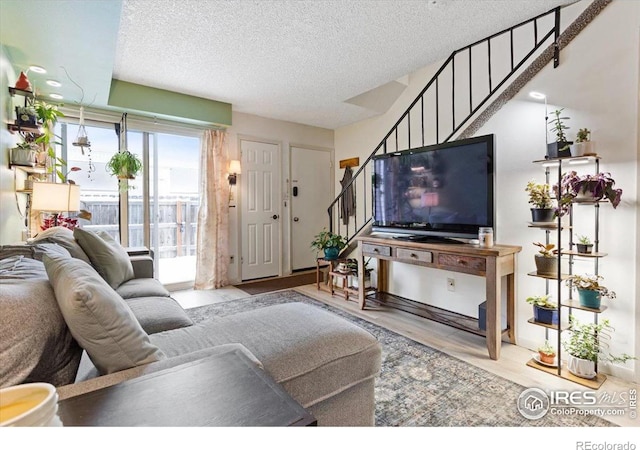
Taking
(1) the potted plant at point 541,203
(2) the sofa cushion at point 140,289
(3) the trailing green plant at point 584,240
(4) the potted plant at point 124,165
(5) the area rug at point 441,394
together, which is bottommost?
(5) the area rug at point 441,394

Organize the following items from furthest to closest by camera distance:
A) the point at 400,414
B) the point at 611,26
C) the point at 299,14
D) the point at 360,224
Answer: the point at 360,224, the point at 299,14, the point at 611,26, the point at 400,414

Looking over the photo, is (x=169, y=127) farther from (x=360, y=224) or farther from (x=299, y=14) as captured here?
(x=360, y=224)

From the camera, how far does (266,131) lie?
15.2ft

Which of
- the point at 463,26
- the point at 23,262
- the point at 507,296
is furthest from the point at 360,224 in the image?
the point at 23,262

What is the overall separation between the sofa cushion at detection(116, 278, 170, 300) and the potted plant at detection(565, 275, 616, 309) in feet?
9.10

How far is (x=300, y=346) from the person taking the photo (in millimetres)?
1192

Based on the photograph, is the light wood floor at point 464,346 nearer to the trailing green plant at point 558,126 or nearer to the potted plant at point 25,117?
the trailing green plant at point 558,126

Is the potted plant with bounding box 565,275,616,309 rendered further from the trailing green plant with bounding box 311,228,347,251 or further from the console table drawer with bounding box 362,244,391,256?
the trailing green plant with bounding box 311,228,347,251

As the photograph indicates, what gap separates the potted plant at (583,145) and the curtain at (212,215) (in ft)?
12.2

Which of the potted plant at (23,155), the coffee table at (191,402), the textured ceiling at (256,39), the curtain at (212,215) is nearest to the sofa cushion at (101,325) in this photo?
the coffee table at (191,402)

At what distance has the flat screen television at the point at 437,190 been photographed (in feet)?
7.80

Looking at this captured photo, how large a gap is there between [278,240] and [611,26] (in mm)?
4087

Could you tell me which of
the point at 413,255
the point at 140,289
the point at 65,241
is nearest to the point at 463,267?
the point at 413,255

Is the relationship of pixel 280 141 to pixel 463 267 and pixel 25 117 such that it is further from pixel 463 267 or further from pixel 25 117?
pixel 463 267
